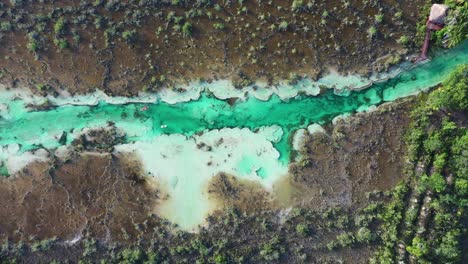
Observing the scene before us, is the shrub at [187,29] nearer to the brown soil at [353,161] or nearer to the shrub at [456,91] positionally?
the brown soil at [353,161]

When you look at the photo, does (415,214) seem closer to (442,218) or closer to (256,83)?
(442,218)

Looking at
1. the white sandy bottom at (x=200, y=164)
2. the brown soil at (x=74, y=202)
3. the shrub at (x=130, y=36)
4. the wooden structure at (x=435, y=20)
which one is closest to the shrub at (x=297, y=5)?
the white sandy bottom at (x=200, y=164)

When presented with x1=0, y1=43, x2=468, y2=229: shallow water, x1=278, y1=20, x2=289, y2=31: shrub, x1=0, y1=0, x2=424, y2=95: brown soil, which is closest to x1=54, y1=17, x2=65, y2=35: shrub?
x1=0, y1=0, x2=424, y2=95: brown soil

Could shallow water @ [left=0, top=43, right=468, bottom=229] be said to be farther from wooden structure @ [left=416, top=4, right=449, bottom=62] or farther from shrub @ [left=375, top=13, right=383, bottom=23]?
shrub @ [left=375, top=13, right=383, bottom=23]

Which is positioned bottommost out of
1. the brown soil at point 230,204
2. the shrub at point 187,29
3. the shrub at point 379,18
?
the brown soil at point 230,204

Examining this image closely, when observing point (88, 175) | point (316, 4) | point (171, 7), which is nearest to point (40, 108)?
point (88, 175)

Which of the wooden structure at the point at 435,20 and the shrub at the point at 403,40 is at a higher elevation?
the wooden structure at the point at 435,20

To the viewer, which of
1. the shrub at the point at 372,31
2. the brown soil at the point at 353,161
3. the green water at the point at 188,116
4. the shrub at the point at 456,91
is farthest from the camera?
the green water at the point at 188,116

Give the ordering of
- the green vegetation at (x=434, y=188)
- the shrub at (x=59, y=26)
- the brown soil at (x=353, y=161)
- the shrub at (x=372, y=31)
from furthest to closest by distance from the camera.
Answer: the shrub at (x=59, y=26) < the brown soil at (x=353, y=161) < the shrub at (x=372, y=31) < the green vegetation at (x=434, y=188)

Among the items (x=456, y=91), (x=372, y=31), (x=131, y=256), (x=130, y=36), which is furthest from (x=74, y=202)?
(x=456, y=91)
